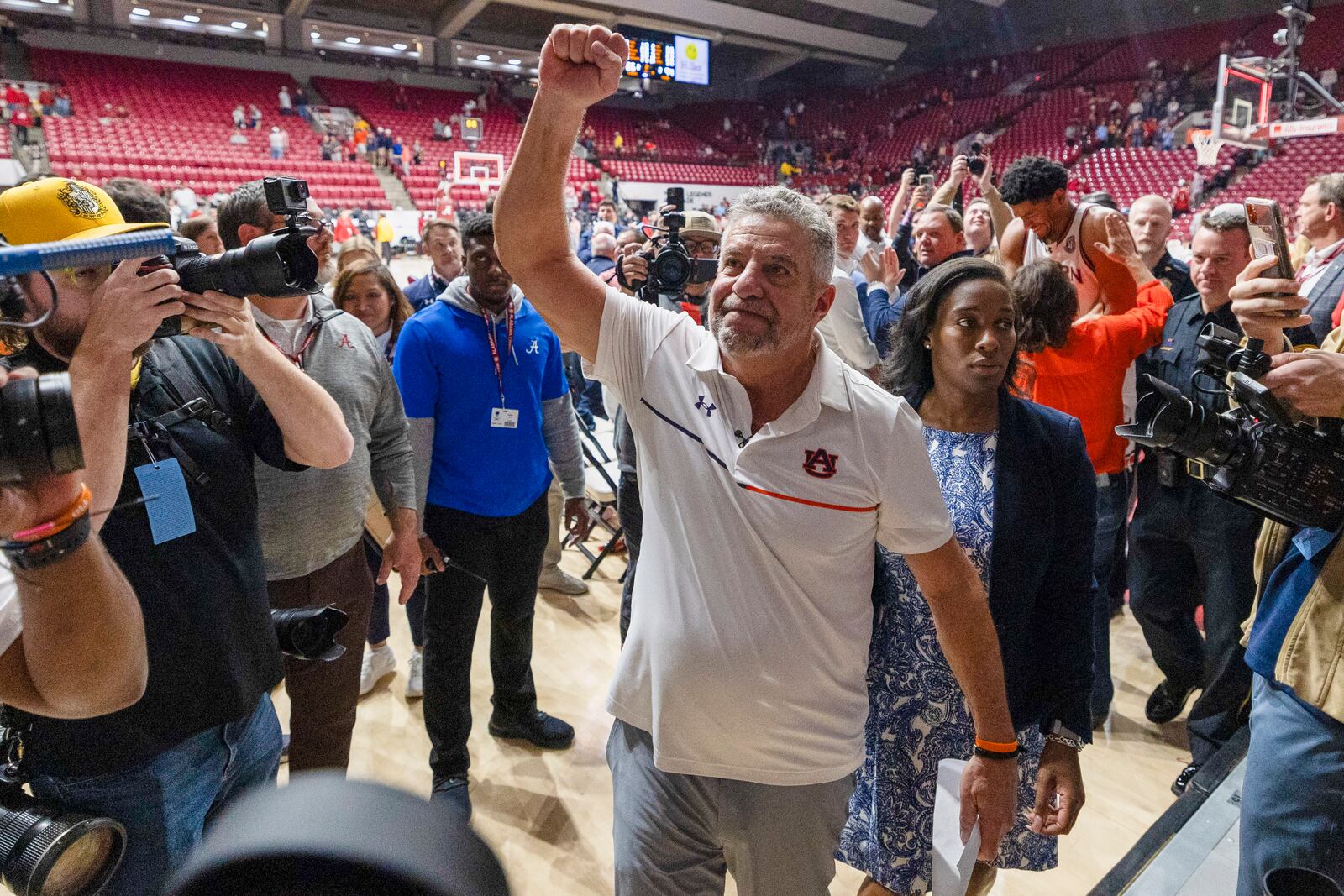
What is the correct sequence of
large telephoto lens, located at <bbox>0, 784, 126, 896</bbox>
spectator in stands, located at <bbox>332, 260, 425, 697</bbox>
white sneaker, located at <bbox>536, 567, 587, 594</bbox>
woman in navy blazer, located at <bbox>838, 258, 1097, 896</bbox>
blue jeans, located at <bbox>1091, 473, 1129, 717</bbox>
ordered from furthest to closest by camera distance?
white sneaker, located at <bbox>536, 567, 587, 594</bbox> < spectator in stands, located at <bbox>332, 260, 425, 697</bbox> < blue jeans, located at <bbox>1091, 473, 1129, 717</bbox> < woman in navy blazer, located at <bbox>838, 258, 1097, 896</bbox> < large telephoto lens, located at <bbox>0, 784, 126, 896</bbox>

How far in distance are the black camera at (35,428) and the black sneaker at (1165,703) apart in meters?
3.17

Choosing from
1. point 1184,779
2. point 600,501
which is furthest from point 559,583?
point 1184,779

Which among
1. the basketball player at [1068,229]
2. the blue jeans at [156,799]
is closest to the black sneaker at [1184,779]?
the basketball player at [1068,229]

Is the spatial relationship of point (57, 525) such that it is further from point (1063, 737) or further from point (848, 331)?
point (848, 331)

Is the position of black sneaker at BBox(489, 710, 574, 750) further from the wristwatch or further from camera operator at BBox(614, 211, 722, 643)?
the wristwatch

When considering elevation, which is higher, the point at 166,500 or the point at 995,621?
the point at 166,500

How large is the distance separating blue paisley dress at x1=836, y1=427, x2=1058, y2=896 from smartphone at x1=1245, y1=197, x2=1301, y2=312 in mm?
534

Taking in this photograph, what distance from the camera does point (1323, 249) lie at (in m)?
2.86

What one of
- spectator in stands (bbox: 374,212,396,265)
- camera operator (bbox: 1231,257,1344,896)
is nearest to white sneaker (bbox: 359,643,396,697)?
camera operator (bbox: 1231,257,1344,896)

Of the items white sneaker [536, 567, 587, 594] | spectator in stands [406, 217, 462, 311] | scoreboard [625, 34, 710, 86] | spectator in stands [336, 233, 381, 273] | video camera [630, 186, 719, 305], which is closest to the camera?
video camera [630, 186, 719, 305]

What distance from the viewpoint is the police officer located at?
7.75 ft

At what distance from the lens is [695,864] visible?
Answer: 1320 mm

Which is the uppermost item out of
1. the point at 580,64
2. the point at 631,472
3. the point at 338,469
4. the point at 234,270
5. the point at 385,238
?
the point at 385,238

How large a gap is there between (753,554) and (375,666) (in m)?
2.26
